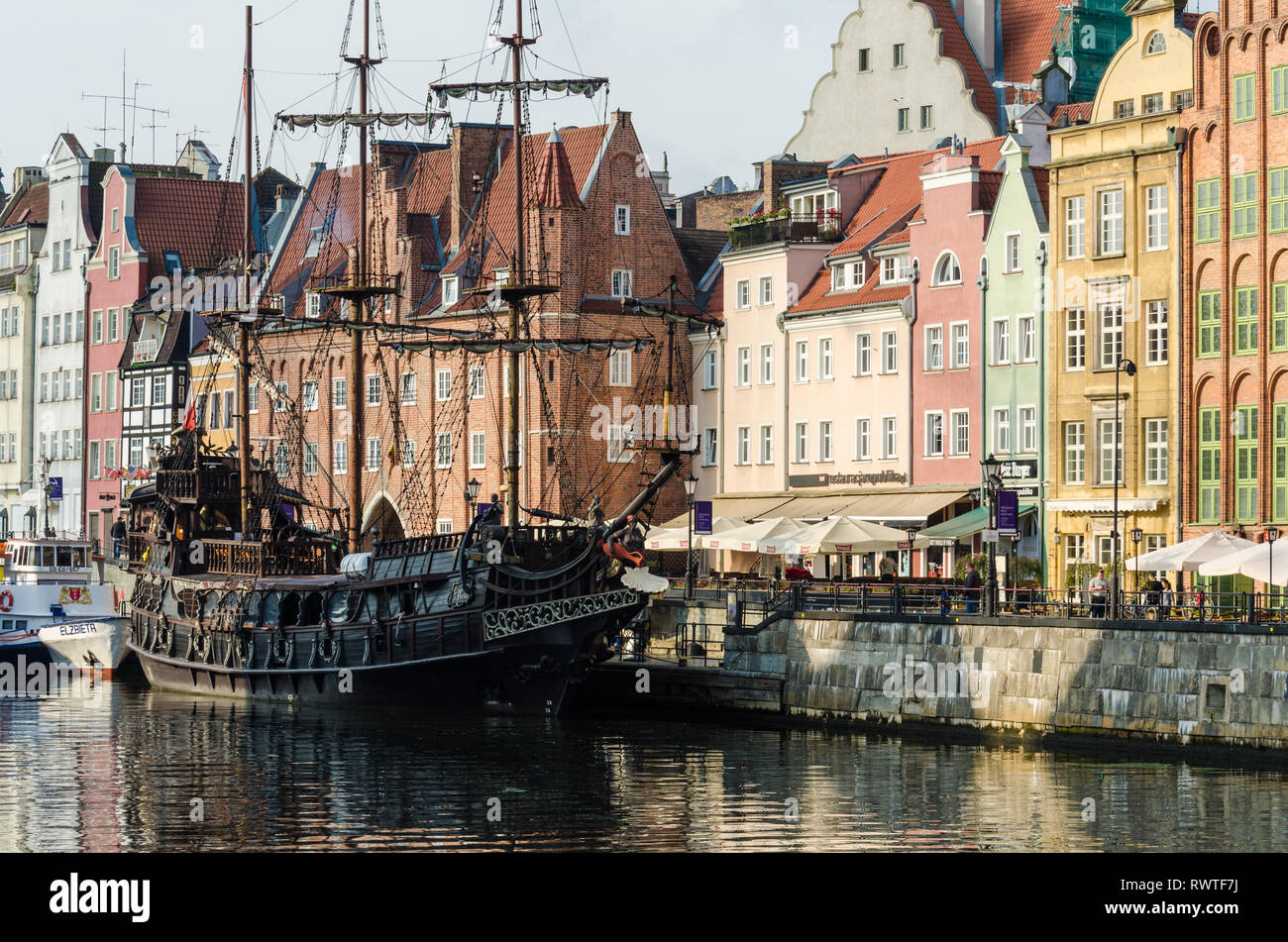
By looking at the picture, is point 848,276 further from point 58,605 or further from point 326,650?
point 58,605

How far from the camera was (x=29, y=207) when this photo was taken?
406ft

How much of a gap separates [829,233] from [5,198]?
68612mm

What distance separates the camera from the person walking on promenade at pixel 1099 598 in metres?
50.8

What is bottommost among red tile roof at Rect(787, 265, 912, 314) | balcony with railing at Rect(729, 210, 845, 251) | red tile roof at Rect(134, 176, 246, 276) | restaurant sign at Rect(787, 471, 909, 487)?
restaurant sign at Rect(787, 471, 909, 487)

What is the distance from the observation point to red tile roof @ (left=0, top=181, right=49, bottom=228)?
12207cm

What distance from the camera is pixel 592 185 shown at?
288 ft

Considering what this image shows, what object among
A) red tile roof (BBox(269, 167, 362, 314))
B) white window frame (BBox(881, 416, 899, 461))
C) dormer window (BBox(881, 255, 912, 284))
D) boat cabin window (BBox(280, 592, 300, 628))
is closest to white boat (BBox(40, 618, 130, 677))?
boat cabin window (BBox(280, 592, 300, 628))

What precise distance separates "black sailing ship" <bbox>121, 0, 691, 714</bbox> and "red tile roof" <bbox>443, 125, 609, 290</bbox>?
18.3 metres

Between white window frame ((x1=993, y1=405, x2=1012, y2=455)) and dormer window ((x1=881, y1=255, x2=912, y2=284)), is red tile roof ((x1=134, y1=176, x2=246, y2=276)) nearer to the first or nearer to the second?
dormer window ((x1=881, y1=255, x2=912, y2=284))

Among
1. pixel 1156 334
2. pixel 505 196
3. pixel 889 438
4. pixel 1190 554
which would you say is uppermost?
pixel 505 196

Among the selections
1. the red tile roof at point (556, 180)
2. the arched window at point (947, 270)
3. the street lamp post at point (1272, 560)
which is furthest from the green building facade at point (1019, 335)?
the red tile roof at point (556, 180)

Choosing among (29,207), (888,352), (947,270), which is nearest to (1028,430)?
(947,270)

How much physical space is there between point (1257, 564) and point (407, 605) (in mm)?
20499

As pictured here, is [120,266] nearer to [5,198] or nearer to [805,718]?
[5,198]
